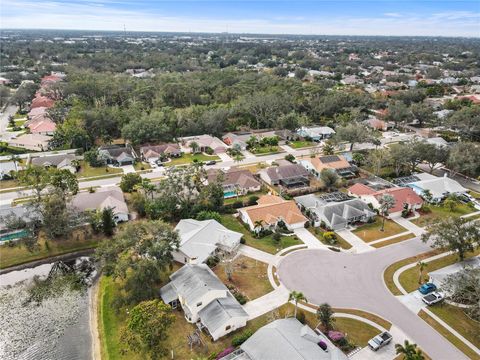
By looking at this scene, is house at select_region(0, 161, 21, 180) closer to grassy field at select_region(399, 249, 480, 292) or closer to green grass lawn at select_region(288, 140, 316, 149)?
green grass lawn at select_region(288, 140, 316, 149)

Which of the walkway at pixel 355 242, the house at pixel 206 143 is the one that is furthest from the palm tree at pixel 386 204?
the house at pixel 206 143

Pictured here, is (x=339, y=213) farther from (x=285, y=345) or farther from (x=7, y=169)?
(x=7, y=169)

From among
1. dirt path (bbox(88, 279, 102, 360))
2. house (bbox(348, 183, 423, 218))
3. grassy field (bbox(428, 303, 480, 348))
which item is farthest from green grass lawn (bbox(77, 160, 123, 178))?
grassy field (bbox(428, 303, 480, 348))

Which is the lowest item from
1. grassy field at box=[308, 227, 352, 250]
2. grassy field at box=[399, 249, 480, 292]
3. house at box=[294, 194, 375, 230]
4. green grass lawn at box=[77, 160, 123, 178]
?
green grass lawn at box=[77, 160, 123, 178]

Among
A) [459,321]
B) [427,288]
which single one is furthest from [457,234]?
[459,321]

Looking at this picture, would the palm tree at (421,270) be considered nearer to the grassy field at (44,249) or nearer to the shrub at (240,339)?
the shrub at (240,339)

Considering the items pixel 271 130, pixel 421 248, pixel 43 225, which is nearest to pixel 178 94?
pixel 271 130

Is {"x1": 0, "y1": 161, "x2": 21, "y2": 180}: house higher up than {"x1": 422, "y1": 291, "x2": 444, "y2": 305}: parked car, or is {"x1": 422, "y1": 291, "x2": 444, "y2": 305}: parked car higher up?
{"x1": 422, "y1": 291, "x2": 444, "y2": 305}: parked car
